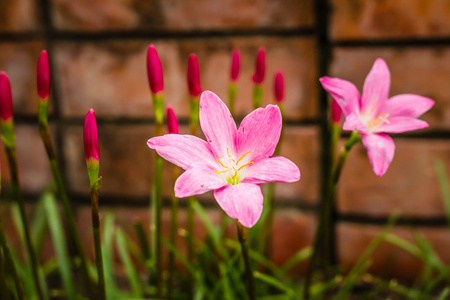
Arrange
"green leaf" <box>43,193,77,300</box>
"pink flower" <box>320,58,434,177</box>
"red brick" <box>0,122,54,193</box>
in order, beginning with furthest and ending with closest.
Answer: "red brick" <box>0,122,54,193</box> < "green leaf" <box>43,193,77,300</box> < "pink flower" <box>320,58,434,177</box>

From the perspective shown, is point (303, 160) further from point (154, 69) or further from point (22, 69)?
point (22, 69)

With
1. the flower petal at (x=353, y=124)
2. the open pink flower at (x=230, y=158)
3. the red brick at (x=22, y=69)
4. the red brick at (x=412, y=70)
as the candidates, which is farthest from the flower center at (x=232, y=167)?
the red brick at (x=22, y=69)

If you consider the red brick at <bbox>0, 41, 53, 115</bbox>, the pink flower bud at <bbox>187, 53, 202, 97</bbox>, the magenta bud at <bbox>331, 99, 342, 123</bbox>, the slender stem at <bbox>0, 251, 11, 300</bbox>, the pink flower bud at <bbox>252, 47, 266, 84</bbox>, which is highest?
the red brick at <bbox>0, 41, 53, 115</bbox>

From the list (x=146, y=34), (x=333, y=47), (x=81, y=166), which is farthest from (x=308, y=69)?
(x=81, y=166)

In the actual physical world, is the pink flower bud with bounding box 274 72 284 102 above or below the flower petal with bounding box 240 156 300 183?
above

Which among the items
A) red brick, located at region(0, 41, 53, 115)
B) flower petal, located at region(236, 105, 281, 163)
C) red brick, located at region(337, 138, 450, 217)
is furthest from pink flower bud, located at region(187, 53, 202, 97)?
red brick, located at region(0, 41, 53, 115)

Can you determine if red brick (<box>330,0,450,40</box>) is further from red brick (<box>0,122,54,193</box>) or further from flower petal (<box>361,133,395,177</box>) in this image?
red brick (<box>0,122,54,193</box>)

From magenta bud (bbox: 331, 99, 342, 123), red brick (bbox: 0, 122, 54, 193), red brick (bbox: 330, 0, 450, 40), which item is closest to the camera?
magenta bud (bbox: 331, 99, 342, 123)

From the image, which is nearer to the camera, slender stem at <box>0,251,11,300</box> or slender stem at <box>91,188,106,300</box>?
slender stem at <box>91,188,106,300</box>
